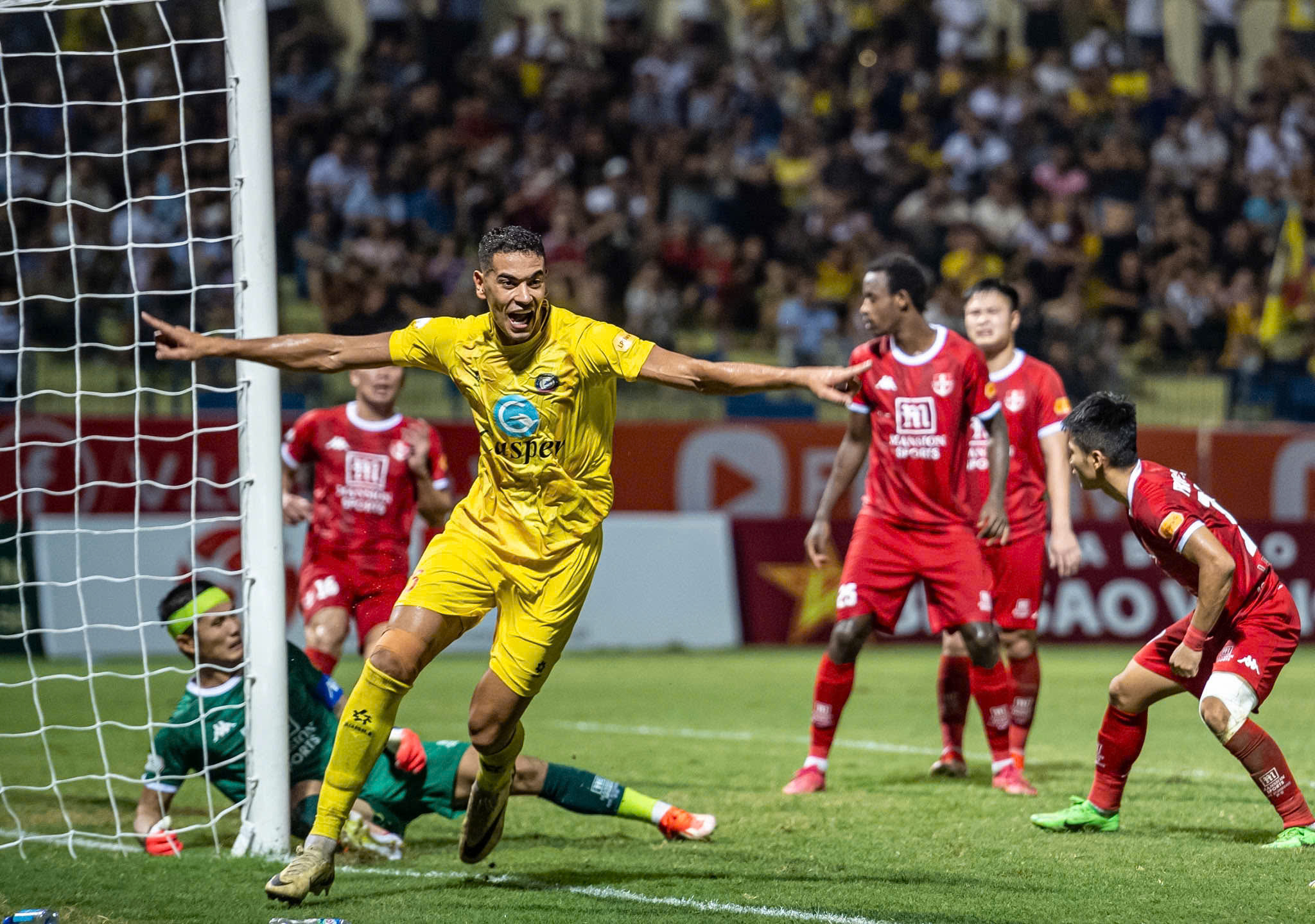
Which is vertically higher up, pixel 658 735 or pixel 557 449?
pixel 557 449

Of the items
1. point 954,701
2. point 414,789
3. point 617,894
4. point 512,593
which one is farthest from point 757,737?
point 512,593

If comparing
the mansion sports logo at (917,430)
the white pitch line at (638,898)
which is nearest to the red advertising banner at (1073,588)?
the mansion sports logo at (917,430)

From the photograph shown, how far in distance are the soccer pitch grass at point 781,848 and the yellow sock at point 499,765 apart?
35cm

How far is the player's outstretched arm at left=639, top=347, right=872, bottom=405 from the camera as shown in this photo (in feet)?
15.4

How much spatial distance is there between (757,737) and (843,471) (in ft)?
8.71

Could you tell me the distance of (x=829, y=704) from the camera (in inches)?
290

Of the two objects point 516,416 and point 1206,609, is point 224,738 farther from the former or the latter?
point 1206,609

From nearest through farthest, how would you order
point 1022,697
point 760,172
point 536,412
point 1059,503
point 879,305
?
point 536,412, point 879,305, point 1059,503, point 1022,697, point 760,172

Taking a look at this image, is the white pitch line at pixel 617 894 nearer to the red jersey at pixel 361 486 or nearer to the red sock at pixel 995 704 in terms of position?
the red jersey at pixel 361 486

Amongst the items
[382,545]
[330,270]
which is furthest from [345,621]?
[330,270]

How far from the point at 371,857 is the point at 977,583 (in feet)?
10.0

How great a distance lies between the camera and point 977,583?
7184mm

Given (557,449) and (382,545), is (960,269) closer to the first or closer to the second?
(382,545)

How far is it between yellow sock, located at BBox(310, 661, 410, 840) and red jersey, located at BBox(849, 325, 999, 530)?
3.01 meters
